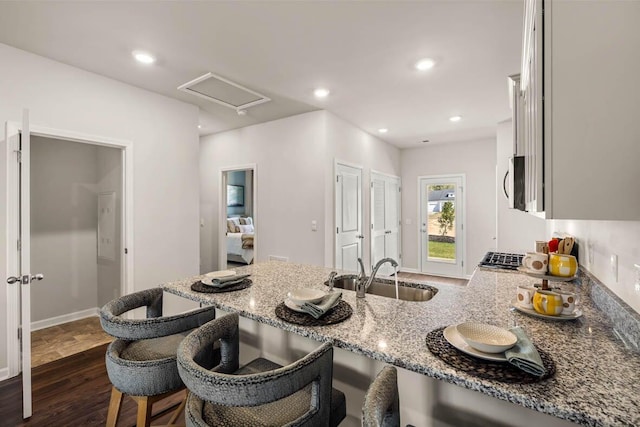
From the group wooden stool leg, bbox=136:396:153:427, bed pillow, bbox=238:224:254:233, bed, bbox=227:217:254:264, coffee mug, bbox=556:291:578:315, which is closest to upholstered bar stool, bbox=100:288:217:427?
wooden stool leg, bbox=136:396:153:427

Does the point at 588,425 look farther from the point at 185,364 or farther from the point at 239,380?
the point at 185,364

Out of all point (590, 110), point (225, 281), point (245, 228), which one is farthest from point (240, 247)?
point (590, 110)

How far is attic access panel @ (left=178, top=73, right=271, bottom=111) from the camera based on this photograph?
2951 millimetres

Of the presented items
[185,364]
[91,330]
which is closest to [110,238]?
[91,330]

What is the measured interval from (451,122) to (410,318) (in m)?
4.06

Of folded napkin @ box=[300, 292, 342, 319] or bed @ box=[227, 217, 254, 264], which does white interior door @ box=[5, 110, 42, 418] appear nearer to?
folded napkin @ box=[300, 292, 342, 319]

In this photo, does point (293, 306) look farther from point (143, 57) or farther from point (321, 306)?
point (143, 57)

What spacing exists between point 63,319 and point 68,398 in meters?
1.96

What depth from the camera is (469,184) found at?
5863mm

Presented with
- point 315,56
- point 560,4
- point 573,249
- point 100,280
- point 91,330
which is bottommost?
point 91,330

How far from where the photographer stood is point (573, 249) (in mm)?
2088

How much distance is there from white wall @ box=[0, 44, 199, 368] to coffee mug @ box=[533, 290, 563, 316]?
11.3ft

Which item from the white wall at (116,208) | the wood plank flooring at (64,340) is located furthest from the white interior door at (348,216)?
the wood plank flooring at (64,340)

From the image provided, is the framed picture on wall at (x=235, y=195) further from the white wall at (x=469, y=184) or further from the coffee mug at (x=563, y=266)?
the coffee mug at (x=563, y=266)
